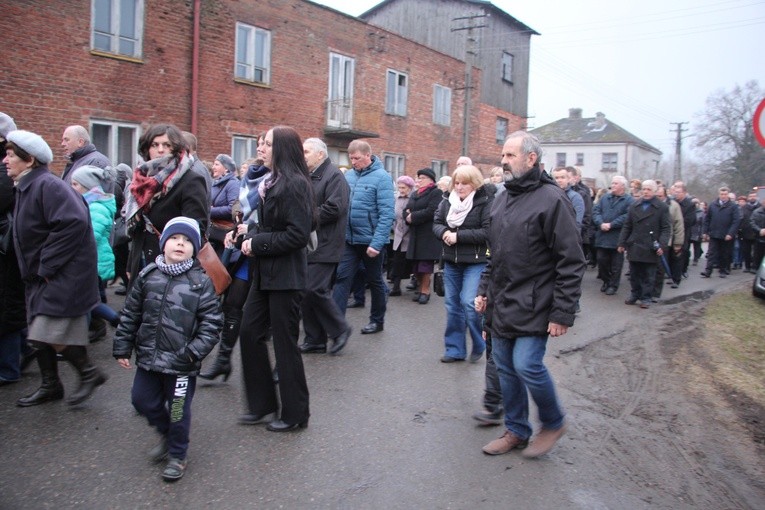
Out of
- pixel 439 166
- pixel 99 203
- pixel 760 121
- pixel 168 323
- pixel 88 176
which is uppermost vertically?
pixel 439 166

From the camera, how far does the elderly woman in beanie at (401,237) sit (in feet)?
33.7

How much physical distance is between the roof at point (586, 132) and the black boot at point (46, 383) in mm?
62221

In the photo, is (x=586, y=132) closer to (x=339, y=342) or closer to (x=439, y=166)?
(x=439, y=166)

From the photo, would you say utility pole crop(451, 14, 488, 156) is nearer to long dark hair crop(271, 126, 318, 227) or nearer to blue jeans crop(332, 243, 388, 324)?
blue jeans crop(332, 243, 388, 324)

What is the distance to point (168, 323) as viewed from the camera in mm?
3686

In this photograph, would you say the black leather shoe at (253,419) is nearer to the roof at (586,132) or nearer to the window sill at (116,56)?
the window sill at (116,56)

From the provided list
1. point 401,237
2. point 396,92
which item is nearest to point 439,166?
point 396,92

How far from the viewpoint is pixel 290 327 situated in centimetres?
440

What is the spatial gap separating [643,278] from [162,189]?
336 inches

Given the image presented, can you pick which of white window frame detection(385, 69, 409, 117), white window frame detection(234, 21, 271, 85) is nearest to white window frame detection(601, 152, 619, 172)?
white window frame detection(385, 69, 409, 117)

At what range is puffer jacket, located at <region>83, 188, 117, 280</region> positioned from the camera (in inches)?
233

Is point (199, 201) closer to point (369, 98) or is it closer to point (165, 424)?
point (165, 424)

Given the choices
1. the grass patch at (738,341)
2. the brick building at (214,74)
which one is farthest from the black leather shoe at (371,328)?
the brick building at (214,74)

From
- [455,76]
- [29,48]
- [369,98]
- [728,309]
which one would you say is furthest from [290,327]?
[455,76]
